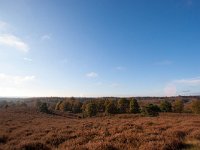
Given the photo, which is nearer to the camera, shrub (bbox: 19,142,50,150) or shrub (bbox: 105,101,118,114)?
shrub (bbox: 19,142,50,150)

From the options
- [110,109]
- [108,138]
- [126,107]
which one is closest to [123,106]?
[126,107]

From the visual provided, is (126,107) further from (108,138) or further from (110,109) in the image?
(108,138)

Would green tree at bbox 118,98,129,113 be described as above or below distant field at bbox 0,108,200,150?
above

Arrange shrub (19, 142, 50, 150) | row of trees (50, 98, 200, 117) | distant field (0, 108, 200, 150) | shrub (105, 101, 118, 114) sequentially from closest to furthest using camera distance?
1. distant field (0, 108, 200, 150)
2. shrub (19, 142, 50, 150)
3. row of trees (50, 98, 200, 117)
4. shrub (105, 101, 118, 114)

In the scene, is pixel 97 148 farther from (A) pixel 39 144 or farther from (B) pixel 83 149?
(A) pixel 39 144

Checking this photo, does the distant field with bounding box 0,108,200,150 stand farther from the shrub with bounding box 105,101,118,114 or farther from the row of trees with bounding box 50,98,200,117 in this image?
the shrub with bounding box 105,101,118,114

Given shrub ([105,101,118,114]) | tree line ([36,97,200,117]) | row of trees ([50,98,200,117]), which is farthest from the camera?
shrub ([105,101,118,114])

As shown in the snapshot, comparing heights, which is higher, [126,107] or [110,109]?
[126,107]

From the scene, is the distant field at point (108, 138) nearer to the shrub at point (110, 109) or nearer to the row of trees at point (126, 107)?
the row of trees at point (126, 107)

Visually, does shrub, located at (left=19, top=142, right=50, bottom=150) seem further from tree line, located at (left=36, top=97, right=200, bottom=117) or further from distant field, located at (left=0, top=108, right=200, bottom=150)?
tree line, located at (left=36, top=97, right=200, bottom=117)

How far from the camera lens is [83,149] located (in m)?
10.5

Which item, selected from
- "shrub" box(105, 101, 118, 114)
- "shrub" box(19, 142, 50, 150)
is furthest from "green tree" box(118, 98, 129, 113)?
"shrub" box(19, 142, 50, 150)

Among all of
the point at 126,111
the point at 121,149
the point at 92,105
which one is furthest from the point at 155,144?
the point at 126,111

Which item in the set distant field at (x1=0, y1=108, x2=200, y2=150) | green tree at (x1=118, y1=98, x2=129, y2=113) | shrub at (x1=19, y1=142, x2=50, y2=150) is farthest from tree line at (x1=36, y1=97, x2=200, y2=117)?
shrub at (x1=19, y1=142, x2=50, y2=150)
